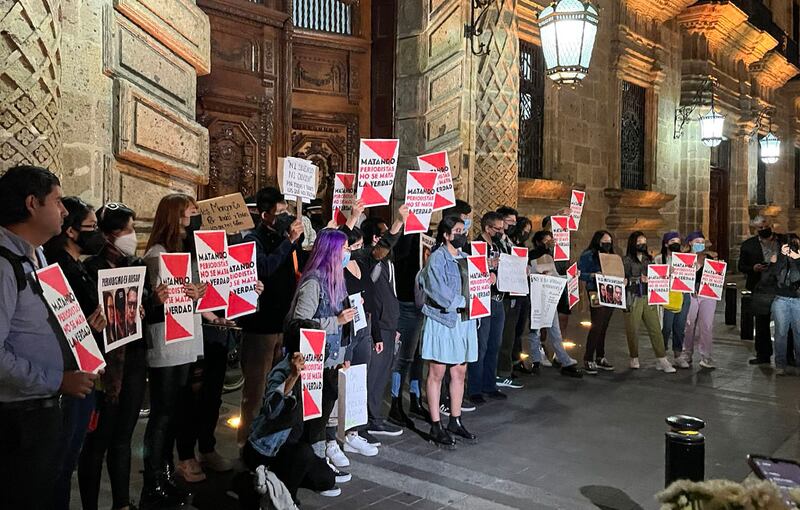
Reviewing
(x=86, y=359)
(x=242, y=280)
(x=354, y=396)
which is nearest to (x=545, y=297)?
(x=354, y=396)

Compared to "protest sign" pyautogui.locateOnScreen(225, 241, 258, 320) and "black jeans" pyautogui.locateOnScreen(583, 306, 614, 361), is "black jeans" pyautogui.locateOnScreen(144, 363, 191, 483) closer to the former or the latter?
"protest sign" pyautogui.locateOnScreen(225, 241, 258, 320)

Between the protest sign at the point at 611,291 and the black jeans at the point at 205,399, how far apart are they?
5229mm

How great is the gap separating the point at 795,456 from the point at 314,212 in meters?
5.47

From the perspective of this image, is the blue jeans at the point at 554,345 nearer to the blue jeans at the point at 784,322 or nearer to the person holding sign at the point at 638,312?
the person holding sign at the point at 638,312

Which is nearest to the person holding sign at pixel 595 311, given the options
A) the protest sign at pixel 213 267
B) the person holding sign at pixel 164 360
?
the protest sign at pixel 213 267

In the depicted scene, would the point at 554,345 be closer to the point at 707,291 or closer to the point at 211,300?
the point at 707,291

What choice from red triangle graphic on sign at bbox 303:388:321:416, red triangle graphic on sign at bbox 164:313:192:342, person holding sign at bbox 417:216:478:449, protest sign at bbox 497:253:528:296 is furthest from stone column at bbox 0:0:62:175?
protest sign at bbox 497:253:528:296

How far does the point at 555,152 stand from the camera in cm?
1270

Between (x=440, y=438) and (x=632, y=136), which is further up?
(x=632, y=136)

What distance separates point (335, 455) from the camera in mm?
5207

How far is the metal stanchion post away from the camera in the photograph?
13.9ft

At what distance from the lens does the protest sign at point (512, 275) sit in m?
7.54

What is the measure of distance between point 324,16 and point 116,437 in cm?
787

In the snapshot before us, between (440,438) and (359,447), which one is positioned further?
(440,438)
